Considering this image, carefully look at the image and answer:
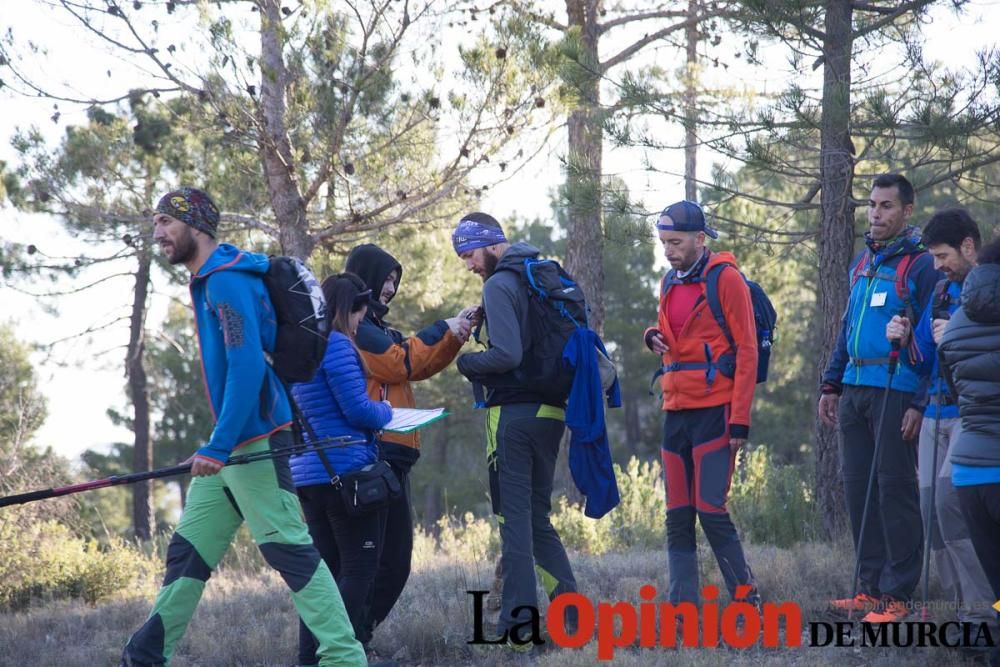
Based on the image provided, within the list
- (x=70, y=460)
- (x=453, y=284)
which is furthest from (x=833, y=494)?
(x=453, y=284)

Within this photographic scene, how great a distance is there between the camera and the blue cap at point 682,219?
5445 mm

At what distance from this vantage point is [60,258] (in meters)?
16.0

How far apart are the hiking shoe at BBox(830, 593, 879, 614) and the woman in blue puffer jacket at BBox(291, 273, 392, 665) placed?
2.42m

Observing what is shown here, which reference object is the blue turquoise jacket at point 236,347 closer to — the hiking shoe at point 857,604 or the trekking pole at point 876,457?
the trekking pole at point 876,457

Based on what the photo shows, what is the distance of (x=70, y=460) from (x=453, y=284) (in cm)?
776

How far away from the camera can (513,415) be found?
526 centimetres

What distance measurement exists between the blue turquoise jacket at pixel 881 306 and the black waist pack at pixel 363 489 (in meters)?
2.48

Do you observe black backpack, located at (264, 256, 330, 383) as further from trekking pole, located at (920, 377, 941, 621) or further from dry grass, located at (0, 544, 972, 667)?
trekking pole, located at (920, 377, 941, 621)

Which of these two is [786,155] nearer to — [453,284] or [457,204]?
[457,204]

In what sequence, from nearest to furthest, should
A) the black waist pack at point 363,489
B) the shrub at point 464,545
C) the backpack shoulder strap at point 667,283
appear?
the black waist pack at point 363,489
the backpack shoulder strap at point 667,283
the shrub at point 464,545

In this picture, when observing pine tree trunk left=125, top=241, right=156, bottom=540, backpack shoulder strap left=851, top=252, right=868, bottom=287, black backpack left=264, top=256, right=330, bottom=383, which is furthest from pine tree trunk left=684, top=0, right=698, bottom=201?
pine tree trunk left=125, top=241, right=156, bottom=540

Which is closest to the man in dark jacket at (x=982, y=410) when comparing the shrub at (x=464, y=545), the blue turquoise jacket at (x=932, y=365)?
the blue turquoise jacket at (x=932, y=365)

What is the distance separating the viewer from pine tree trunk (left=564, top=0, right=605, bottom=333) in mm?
8125

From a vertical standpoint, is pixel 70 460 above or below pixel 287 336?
below
